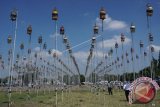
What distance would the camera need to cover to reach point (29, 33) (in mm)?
32938

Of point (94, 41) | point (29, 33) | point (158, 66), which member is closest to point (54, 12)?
point (29, 33)

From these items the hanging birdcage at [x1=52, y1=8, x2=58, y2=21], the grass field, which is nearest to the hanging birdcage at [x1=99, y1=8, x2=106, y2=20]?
the hanging birdcage at [x1=52, y1=8, x2=58, y2=21]

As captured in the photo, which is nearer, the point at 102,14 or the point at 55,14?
the point at 102,14

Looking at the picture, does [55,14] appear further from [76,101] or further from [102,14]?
[76,101]

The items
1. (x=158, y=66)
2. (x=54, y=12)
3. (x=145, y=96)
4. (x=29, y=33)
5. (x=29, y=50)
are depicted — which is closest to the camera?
(x=145, y=96)

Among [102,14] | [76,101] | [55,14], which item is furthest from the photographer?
[76,101]

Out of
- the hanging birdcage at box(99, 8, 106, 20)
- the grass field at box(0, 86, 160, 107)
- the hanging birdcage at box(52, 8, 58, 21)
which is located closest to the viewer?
the hanging birdcage at box(99, 8, 106, 20)

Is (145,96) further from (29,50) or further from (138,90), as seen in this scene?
(29,50)

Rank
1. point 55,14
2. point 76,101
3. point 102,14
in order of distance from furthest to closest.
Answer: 1. point 76,101
2. point 55,14
3. point 102,14

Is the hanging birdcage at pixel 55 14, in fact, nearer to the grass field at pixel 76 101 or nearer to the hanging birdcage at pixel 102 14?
the hanging birdcage at pixel 102 14

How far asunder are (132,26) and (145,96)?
15564 mm

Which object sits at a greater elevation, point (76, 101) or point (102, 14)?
point (102, 14)

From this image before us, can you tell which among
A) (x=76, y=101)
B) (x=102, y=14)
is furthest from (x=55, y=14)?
(x=76, y=101)

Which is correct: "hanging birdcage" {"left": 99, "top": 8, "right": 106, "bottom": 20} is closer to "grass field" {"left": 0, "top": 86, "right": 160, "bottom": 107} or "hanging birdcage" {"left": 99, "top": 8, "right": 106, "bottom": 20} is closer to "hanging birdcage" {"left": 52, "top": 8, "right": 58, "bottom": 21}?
"hanging birdcage" {"left": 52, "top": 8, "right": 58, "bottom": 21}
